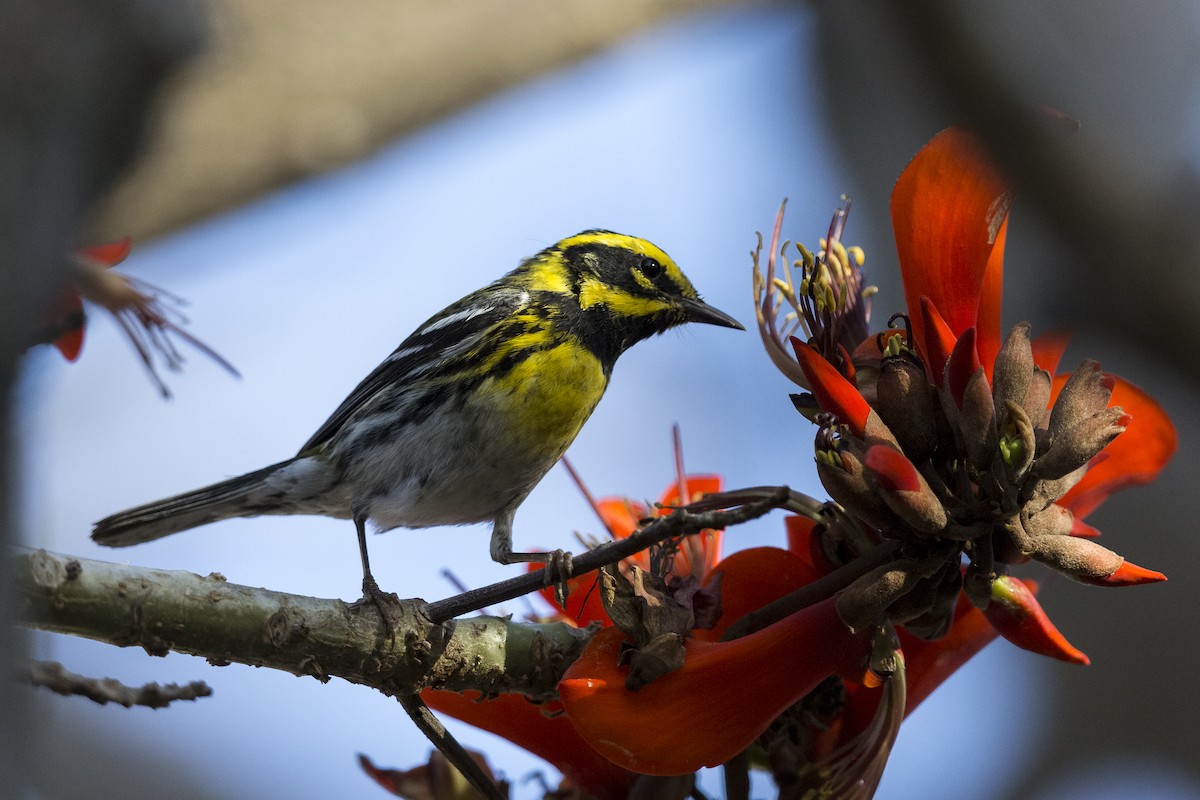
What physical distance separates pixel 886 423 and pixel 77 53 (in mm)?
1161

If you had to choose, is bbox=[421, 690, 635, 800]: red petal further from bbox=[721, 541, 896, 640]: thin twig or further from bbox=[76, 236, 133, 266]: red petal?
bbox=[76, 236, 133, 266]: red petal

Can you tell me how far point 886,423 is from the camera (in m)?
1.79

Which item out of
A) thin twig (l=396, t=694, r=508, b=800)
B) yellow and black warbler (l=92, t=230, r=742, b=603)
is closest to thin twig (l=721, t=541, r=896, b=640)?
thin twig (l=396, t=694, r=508, b=800)

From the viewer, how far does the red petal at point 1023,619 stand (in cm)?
179

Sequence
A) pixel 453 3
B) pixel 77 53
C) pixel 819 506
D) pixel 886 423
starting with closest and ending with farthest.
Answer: pixel 77 53
pixel 886 423
pixel 819 506
pixel 453 3

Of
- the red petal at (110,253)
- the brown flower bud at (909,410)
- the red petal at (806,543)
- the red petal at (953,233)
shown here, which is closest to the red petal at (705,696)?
the red petal at (806,543)

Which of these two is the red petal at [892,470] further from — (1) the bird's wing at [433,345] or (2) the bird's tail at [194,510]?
(2) the bird's tail at [194,510]

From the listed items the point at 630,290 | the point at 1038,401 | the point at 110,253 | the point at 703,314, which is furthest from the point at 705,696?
the point at 630,290

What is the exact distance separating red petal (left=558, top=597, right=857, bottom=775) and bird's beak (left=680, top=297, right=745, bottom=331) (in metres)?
1.91

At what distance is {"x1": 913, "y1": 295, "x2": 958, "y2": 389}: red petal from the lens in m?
1.83

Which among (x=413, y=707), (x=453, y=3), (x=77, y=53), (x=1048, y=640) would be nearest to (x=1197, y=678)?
(x=1048, y=640)

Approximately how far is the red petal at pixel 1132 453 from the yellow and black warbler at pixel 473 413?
5.34 feet

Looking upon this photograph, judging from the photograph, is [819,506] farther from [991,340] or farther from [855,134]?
[855,134]

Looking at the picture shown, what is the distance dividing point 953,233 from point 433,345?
226cm
